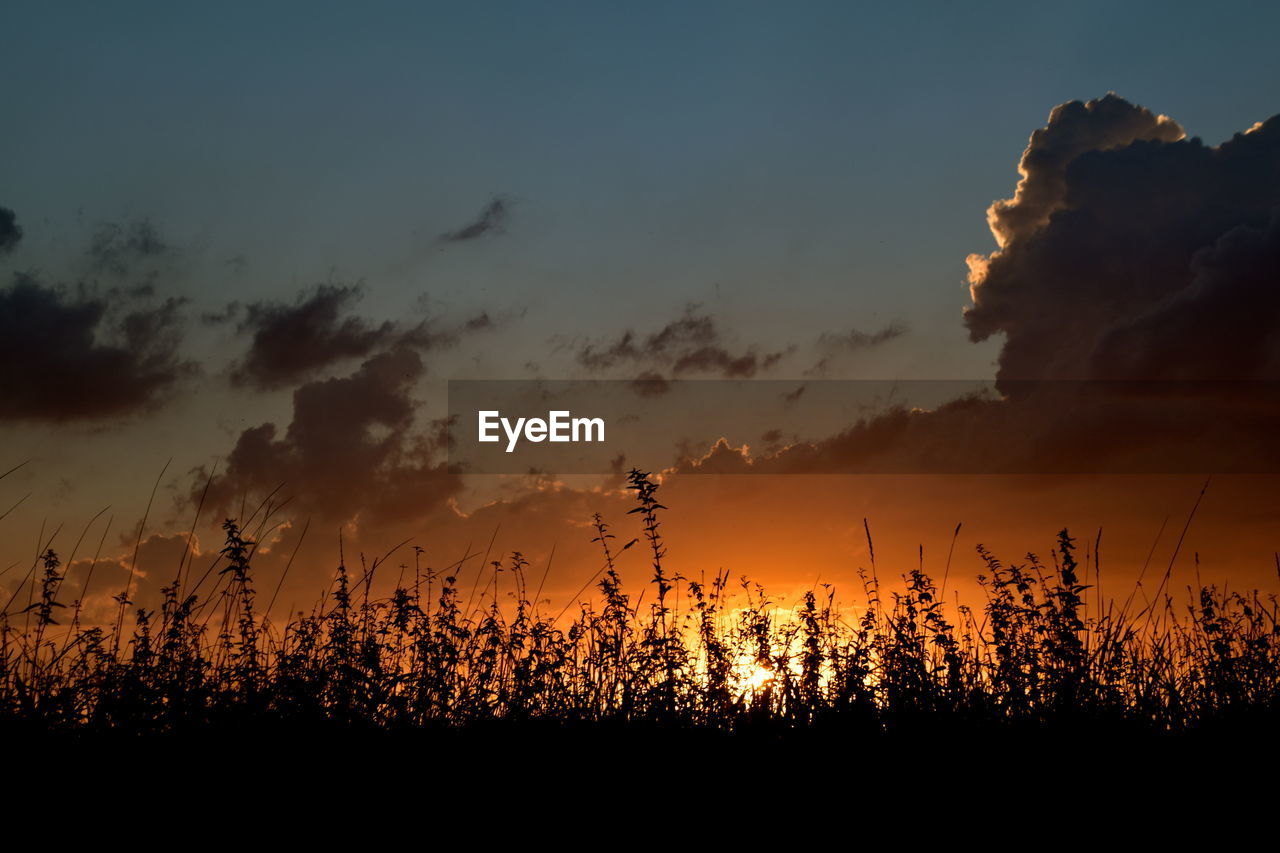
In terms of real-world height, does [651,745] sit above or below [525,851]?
above

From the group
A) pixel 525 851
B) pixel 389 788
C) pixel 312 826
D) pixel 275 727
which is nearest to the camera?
pixel 525 851

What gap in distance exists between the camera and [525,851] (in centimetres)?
428

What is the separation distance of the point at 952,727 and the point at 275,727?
4.39 meters

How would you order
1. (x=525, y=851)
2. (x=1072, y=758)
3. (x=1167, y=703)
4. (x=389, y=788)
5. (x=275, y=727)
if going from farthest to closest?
1. (x=1167, y=703)
2. (x=275, y=727)
3. (x=1072, y=758)
4. (x=389, y=788)
5. (x=525, y=851)

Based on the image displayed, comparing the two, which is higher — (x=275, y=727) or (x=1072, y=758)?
(x=275, y=727)

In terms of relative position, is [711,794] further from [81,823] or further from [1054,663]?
[1054,663]

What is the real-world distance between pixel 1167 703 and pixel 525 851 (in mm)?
5507

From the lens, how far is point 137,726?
19.2ft

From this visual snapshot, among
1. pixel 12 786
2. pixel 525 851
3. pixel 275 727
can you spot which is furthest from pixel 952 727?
pixel 12 786

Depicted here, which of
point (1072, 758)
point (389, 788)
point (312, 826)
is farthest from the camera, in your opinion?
point (1072, 758)

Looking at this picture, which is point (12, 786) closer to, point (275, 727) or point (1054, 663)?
point (275, 727)

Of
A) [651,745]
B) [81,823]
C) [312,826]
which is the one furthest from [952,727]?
[81,823]

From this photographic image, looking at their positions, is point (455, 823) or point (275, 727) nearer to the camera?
point (455, 823)

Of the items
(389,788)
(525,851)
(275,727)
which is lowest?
(525,851)
